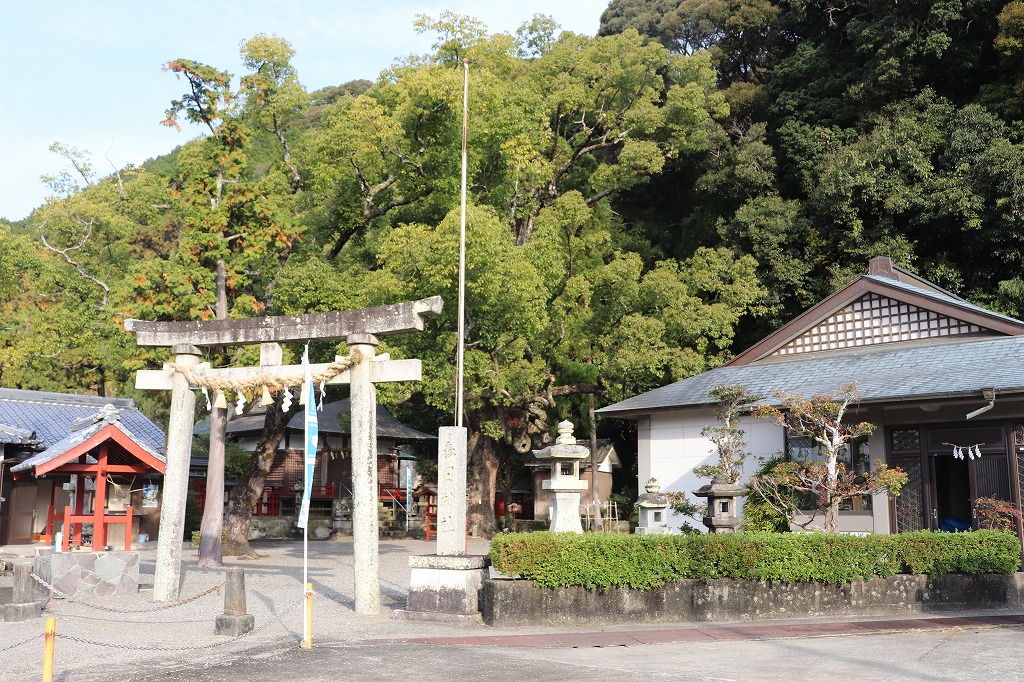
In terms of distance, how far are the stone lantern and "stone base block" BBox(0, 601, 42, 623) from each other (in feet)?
27.8

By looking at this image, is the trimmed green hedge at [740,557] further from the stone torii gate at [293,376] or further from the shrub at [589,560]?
the stone torii gate at [293,376]

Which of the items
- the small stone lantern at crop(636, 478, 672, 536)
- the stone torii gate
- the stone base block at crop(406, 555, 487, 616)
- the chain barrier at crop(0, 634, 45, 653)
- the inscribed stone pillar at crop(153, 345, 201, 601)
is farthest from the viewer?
the small stone lantern at crop(636, 478, 672, 536)

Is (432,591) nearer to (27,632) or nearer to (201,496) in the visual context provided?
(27,632)

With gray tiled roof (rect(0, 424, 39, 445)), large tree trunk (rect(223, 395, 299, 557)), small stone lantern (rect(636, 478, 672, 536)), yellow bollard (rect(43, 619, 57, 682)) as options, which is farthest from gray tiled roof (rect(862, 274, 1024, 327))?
gray tiled roof (rect(0, 424, 39, 445))

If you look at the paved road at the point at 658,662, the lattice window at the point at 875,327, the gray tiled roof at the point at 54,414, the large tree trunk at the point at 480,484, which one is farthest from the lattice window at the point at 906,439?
the gray tiled roof at the point at 54,414

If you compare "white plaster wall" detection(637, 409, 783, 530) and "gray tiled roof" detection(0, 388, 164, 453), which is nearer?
"white plaster wall" detection(637, 409, 783, 530)

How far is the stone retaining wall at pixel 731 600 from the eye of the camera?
1397 cm

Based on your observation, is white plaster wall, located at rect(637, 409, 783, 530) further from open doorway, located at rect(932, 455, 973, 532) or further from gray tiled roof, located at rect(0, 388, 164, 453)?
gray tiled roof, located at rect(0, 388, 164, 453)

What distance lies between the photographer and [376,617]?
14.7 m

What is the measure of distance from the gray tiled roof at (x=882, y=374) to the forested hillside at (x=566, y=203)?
3838mm

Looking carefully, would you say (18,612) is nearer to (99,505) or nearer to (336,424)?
(99,505)

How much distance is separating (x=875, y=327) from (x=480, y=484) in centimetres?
1509

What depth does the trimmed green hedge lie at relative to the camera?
14070 mm

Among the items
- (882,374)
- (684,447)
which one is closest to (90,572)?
(684,447)
